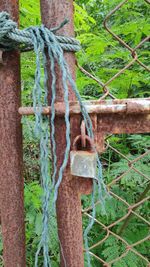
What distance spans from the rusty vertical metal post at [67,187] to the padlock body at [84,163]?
0.16 ft

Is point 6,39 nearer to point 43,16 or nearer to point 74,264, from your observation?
point 43,16

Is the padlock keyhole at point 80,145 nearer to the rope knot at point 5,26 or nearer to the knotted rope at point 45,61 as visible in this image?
the knotted rope at point 45,61

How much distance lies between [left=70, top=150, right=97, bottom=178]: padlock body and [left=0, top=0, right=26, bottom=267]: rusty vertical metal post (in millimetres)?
137

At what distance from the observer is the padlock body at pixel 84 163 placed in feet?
1.48

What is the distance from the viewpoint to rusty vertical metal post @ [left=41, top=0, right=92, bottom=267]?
48 centimetres


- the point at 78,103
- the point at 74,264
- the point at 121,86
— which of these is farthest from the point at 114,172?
the point at 78,103

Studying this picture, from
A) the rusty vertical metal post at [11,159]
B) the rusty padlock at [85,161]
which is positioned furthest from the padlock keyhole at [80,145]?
the rusty vertical metal post at [11,159]

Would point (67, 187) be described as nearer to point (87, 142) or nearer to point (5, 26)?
point (87, 142)

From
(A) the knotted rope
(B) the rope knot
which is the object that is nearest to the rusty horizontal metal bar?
(A) the knotted rope

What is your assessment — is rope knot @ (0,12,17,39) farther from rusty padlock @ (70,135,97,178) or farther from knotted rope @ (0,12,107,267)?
rusty padlock @ (70,135,97,178)

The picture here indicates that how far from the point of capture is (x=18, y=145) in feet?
1.81

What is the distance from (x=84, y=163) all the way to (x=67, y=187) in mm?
89

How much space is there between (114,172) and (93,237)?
0.27 m

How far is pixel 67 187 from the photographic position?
52 cm
